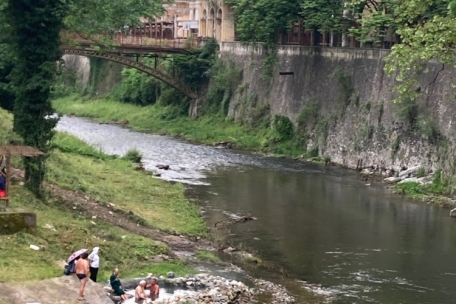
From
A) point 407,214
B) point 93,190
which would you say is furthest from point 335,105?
point 93,190

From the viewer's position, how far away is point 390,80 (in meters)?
47.7

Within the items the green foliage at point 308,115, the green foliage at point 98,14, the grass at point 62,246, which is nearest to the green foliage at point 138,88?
the green foliage at point 308,115

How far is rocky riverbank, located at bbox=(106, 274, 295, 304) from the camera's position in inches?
861

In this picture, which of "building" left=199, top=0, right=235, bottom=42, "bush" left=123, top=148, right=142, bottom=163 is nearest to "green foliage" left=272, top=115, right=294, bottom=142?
"bush" left=123, top=148, right=142, bottom=163

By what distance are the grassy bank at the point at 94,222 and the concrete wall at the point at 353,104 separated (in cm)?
1228

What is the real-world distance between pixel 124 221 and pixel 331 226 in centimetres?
781

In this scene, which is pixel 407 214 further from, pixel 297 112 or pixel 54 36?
pixel 297 112

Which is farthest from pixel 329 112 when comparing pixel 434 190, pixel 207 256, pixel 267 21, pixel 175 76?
pixel 207 256

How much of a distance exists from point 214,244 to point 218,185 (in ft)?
40.6

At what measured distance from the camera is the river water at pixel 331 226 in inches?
995

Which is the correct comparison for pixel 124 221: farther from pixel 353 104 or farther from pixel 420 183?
pixel 353 104

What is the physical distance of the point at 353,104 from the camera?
167 feet

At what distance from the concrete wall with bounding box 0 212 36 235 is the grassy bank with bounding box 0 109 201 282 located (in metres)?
0.23

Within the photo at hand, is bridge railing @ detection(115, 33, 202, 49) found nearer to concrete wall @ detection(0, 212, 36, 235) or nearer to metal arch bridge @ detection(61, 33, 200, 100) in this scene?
metal arch bridge @ detection(61, 33, 200, 100)
